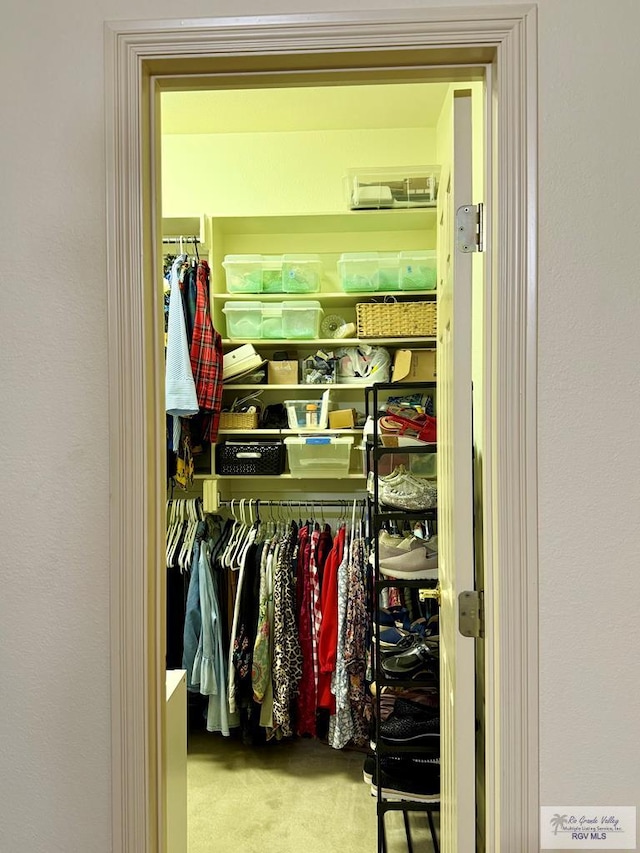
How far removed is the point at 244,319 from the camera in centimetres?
351

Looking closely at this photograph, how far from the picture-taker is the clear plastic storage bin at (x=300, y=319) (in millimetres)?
3461

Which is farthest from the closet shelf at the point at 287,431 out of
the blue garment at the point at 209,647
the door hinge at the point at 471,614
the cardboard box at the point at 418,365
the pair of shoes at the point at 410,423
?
the door hinge at the point at 471,614

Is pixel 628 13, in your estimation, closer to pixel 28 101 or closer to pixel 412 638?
pixel 28 101

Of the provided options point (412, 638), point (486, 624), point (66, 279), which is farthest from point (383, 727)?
point (66, 279)

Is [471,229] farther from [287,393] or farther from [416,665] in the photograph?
[287,393]

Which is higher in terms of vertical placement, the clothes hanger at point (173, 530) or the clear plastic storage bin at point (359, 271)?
the clear plastic storage bin at point (359, 271)

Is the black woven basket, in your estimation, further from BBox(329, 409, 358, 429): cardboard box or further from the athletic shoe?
the athletic shoe

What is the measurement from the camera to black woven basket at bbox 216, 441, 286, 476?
3.46m

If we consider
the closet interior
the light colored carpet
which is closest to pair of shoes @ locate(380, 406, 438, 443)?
the closet interior

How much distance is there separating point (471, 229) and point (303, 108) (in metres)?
2.20

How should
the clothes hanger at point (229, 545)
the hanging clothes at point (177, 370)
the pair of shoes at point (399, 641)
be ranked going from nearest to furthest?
the pair of shoes at point (399, 641)
the hanging clothes at point (177, 370)
the clothes hanger at point (229, 545)

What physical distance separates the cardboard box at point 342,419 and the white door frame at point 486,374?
215 cm

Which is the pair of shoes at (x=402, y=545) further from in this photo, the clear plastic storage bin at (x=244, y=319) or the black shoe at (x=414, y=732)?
the clear plastic storage bin at (x=244, y=319)

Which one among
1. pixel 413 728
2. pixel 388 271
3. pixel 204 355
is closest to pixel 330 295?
pixel 388 271
